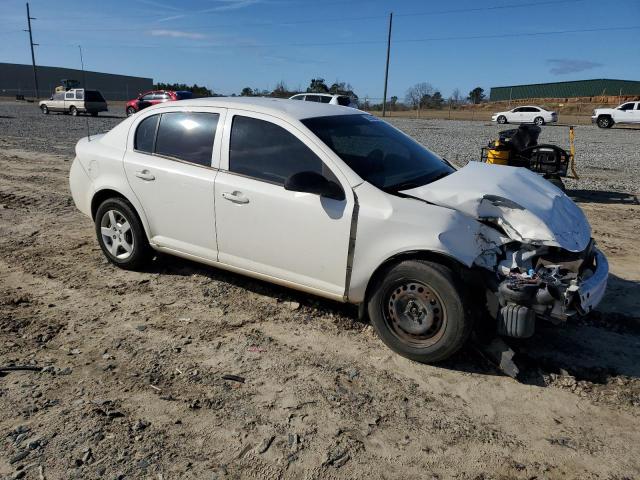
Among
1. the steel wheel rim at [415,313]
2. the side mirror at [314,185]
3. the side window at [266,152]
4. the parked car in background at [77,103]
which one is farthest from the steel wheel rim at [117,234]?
the parked car in background at [77,103]

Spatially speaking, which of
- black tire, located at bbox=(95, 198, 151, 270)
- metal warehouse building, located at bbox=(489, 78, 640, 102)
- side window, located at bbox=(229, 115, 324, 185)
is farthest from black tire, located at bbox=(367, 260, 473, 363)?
metal warehouse building, located at bbox=(489, 78, 640, 102)

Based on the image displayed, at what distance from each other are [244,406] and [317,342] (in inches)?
37.7

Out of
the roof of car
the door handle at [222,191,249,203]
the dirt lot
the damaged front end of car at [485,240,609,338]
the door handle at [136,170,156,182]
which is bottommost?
the dirt lot

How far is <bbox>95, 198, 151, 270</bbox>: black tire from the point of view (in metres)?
5.13

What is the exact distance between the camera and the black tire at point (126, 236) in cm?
513

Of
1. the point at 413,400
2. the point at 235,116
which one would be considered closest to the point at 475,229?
the point at 413,400

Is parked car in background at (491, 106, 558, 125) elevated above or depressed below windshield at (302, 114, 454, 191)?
below

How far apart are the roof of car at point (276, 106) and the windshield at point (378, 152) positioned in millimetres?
108

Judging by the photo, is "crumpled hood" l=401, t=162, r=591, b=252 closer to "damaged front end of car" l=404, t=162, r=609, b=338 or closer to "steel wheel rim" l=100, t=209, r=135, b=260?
"damaged front end of car" l=404, t=162, r=609, b=338

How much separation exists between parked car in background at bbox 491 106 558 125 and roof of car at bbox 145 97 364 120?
36032 mm

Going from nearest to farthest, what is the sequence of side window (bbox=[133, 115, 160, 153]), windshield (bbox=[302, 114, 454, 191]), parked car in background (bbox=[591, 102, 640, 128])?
windshield (bbox=[302, 114, 454, 191]), side window (bbox=[133, 115, 160, 153]), parked car in background (bbox=[591, 102, 640, 128])

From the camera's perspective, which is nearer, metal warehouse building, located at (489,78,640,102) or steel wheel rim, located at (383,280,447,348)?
steel wheel rim, located at (383,280,447,348)

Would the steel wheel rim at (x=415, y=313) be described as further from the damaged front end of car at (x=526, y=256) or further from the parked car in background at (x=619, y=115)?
the parked car in background at (x=619, y=115)

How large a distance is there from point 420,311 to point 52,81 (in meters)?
87.0
